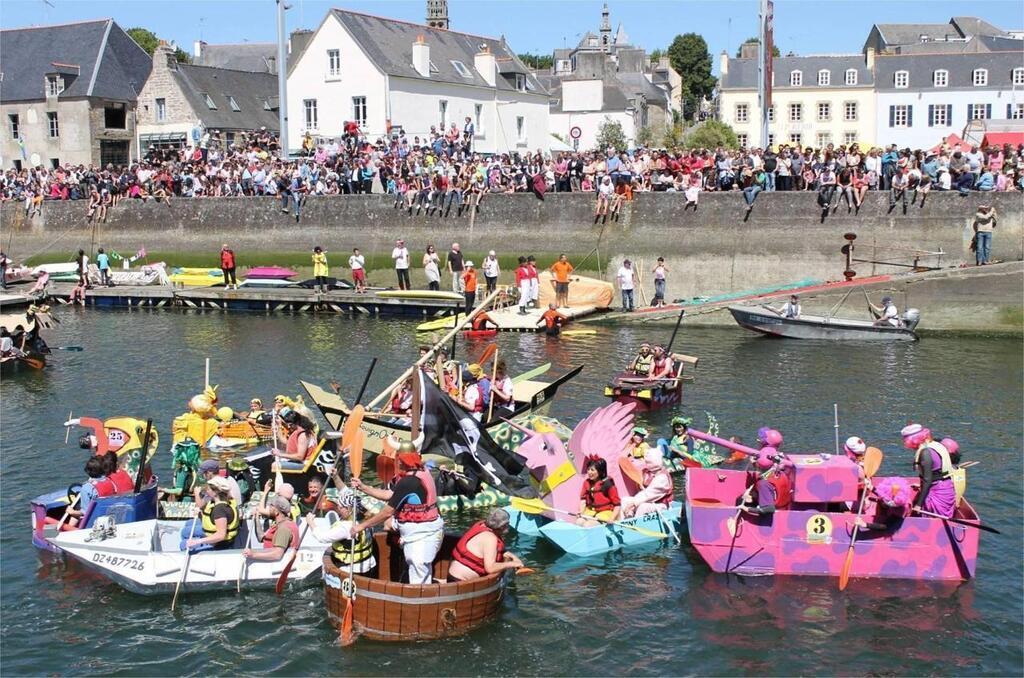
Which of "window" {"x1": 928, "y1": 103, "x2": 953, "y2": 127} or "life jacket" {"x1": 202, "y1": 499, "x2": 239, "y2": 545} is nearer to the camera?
"life jacket" {"x1": 202, "y1": 499, "x2": 239, "y2": 545}

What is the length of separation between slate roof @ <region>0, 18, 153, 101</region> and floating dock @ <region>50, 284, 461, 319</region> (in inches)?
827

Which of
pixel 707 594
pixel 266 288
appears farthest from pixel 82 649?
pixel 266 288

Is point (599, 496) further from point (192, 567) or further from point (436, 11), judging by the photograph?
point (436, 11)

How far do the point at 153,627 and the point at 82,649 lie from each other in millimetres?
847

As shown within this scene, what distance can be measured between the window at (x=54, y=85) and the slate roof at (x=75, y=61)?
345 mm

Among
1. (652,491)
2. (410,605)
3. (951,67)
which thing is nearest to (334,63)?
(652,491)

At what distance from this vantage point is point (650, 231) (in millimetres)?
36938

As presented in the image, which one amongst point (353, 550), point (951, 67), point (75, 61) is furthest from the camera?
point (951, 67)

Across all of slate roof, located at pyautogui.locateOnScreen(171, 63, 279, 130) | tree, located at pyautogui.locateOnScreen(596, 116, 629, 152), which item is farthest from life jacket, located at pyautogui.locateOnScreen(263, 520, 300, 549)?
tree, located at pyautogui.locateOnScreen(596, 116, 629, 152)

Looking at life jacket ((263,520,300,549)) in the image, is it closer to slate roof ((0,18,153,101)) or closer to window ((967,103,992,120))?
slate roof ((0,18,153,101))

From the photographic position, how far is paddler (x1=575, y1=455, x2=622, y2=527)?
52.0 feet

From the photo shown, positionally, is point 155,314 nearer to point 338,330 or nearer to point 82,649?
point 338,330

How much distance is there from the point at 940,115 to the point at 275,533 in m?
65.9

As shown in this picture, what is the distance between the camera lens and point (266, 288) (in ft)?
128
